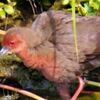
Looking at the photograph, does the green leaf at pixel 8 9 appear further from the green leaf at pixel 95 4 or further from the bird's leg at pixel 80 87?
the bird's leg at pixel 80 87

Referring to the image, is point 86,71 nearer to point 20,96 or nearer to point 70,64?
point 70,64

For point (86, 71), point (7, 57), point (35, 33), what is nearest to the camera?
point (35, 33)

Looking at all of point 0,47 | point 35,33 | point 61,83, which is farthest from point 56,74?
point 0,47

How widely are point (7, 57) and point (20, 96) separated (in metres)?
0.38

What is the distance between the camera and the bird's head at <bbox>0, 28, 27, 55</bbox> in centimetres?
446

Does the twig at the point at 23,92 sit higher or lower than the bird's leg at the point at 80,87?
higher

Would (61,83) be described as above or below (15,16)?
below

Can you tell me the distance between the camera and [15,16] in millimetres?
5414

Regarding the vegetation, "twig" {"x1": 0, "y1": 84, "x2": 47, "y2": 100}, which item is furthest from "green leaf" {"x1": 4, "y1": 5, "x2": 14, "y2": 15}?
"twig" {"x1": 0, "y1": 84, "x2": 47, "y2": 100}

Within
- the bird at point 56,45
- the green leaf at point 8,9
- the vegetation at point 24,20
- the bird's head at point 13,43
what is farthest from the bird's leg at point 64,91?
the green leaf at point 8,9

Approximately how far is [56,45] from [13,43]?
35 cm

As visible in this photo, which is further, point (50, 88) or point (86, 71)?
point (50, 88)

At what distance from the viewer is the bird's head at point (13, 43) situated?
4.46 m

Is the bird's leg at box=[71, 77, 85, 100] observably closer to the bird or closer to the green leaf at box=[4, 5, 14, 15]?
the bird
